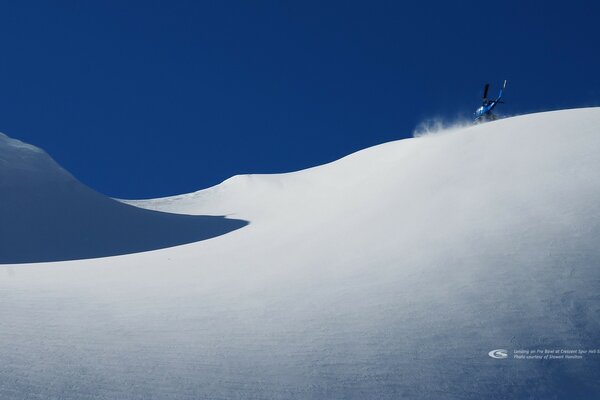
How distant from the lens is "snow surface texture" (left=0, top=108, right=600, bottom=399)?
591 centimetres

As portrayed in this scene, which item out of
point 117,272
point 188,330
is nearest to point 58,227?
point 117,272

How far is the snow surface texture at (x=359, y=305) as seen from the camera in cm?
591

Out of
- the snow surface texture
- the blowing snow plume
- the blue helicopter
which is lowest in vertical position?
the snow surface texture

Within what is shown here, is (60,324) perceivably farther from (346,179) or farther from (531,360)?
(346,179)

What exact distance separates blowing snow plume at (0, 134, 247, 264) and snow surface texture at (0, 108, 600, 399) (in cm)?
1018

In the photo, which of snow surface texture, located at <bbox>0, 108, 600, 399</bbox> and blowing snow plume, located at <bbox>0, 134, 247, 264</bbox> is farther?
blowing snow plume, located at <bbox>0, 134, 247, 264</bbox>

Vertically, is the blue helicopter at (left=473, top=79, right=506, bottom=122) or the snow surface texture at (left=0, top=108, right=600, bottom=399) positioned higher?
the blue helicopter at (left=473, top=79, right=506, bottom=122)

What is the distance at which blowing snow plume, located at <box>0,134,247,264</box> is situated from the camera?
24.2m

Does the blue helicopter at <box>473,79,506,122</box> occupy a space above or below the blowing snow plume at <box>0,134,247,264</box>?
above

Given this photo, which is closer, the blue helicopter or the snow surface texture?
the snow surface texture

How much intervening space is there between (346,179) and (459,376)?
2618 centimetres

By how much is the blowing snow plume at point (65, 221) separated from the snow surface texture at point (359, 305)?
1018 cm

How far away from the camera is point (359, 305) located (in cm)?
828

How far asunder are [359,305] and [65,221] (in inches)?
860
